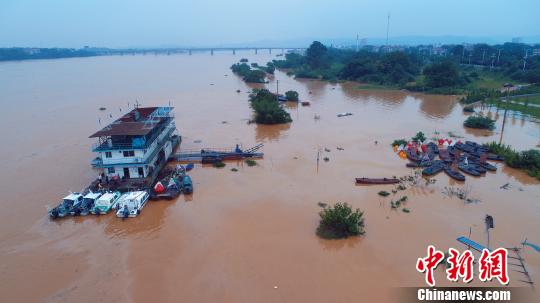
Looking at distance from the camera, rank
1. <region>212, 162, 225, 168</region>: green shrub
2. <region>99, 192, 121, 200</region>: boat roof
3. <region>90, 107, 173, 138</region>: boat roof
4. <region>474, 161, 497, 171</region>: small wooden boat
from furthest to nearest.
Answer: <region>212, 162, 225, 168</region>: green shrub → <region>474, 161, 497, 171</region>: small wooden boat → <region>90, 107, 173, 138</region>: boat roof → <region>99, 192, 121, 200</region>: boat roof

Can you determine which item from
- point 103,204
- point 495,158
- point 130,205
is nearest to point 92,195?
point 103,204

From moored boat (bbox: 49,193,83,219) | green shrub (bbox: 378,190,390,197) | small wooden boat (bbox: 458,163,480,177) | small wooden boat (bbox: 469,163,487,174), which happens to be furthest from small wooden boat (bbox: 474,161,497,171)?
moored boat (bbox: 49,193,83,219)

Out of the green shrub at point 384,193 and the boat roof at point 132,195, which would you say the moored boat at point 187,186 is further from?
the green shrub at point 384,193

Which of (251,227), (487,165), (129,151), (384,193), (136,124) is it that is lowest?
(251,227)

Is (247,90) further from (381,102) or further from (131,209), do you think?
(131,209)

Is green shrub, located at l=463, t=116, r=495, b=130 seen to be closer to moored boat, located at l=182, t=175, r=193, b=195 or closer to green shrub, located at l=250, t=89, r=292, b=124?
green shrub, located at l=250, t=89, r=292, b=124

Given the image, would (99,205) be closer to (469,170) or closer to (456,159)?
(469,170)
